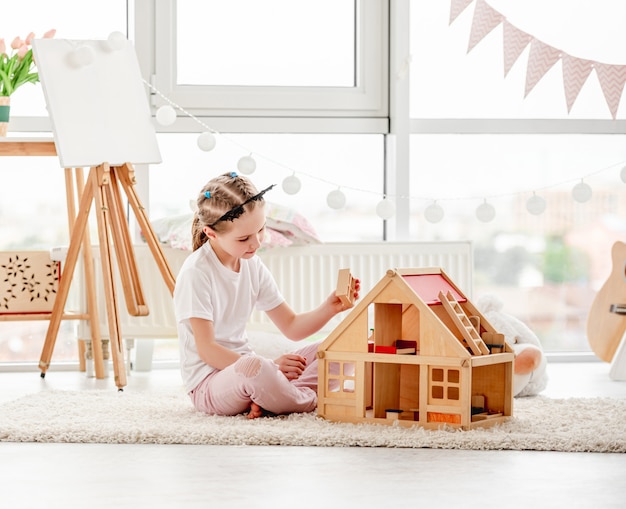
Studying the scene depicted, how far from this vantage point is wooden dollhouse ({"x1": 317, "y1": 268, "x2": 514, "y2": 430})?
2104mm

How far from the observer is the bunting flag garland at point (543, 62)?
371 centimetres

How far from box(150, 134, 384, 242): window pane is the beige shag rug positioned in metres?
1.45

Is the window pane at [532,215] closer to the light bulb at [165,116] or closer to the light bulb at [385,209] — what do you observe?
the light bulb at [385,209]

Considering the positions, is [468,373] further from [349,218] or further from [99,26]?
[99,26]

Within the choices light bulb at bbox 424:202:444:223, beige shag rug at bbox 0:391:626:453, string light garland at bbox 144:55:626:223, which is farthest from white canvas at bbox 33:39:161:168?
light bulb at bbox 424:202:444:223

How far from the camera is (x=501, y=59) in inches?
154

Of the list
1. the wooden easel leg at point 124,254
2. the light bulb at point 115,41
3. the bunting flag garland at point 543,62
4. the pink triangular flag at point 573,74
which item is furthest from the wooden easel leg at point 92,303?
the pink triangular flag at point 573,74

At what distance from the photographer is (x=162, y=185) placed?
381 centimetres

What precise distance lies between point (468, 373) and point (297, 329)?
61cm

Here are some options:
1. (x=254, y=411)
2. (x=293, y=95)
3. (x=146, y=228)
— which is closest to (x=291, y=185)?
(x=293, y=95)

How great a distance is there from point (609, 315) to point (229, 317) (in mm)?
1730

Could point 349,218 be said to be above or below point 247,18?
below

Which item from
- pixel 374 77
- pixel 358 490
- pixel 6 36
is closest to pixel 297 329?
pixel 358 490

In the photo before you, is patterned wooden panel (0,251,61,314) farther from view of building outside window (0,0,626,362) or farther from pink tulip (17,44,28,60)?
pink tulip (17,44,28,60)
